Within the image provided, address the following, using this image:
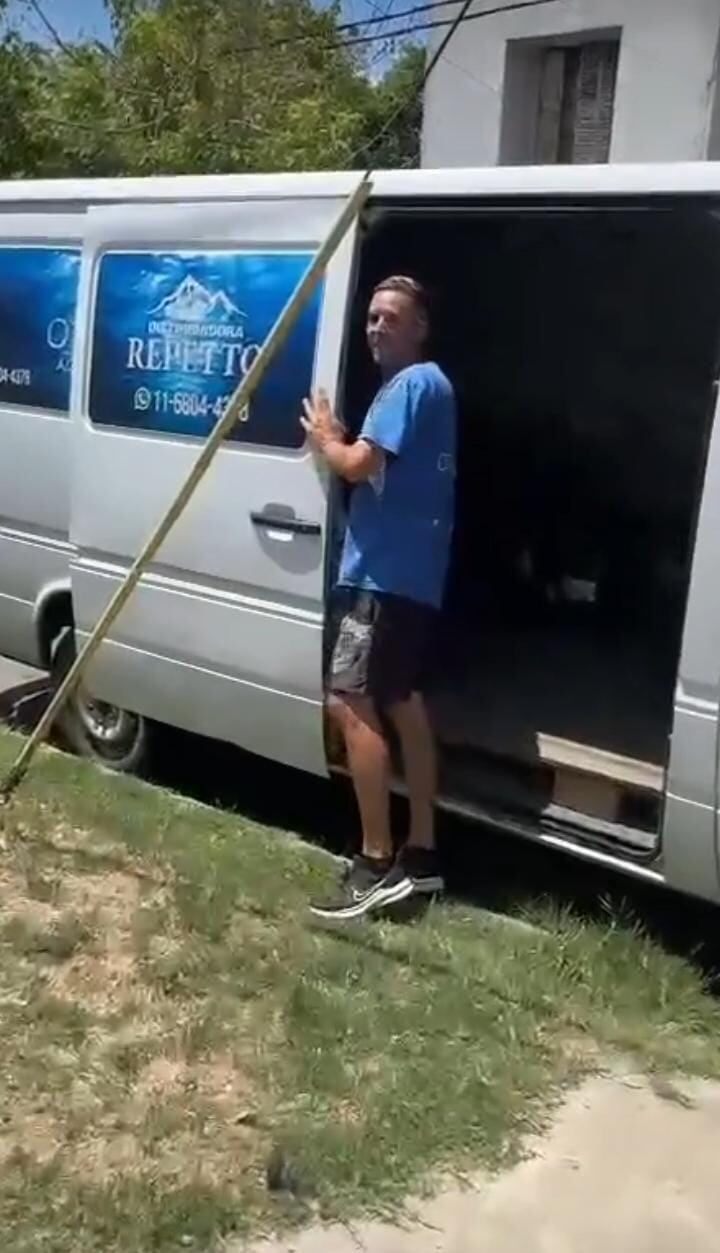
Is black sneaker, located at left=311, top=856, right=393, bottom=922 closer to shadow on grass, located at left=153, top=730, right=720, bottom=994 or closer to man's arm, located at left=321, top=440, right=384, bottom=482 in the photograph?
shadow on grass, located at left=153, top=730, right=720, bottom=994

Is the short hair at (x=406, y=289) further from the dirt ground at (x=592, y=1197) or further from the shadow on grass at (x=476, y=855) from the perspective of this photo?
the dirt ground at (x=592, y=1197)

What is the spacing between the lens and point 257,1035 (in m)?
4.36

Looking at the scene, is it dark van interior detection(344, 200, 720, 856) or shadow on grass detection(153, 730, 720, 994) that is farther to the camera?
dark van interior detection(344, 200, 720, 856)

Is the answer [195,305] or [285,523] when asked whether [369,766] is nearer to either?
[285,523]

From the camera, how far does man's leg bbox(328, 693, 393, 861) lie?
520 centimetres

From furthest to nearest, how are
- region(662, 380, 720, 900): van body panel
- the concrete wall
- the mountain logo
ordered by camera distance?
the concrete wall
the mountain logo
region(662, 380, 720, 900): van body panel

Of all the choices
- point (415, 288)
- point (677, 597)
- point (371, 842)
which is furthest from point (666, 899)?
point (415, 288)

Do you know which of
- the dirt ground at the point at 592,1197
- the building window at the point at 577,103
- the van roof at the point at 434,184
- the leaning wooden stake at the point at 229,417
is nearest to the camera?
the dirt ground at the point at 592,1197

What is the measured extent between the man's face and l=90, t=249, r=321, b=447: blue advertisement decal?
0.32 m

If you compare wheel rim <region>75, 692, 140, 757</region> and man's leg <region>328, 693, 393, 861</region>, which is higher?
man's leg <region>328, 693, 393, 861</region>

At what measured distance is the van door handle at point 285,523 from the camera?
5320 mm

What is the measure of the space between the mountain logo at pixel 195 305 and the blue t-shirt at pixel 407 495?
2.56ft

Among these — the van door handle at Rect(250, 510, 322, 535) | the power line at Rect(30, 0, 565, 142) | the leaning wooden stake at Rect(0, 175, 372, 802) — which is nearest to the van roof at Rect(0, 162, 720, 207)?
the leaning wooden stake at Rect(0, 175, 372, 802)

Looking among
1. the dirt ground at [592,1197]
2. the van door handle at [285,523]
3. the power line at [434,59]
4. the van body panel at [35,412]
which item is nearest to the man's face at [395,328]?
the van door handle at [285,523]
